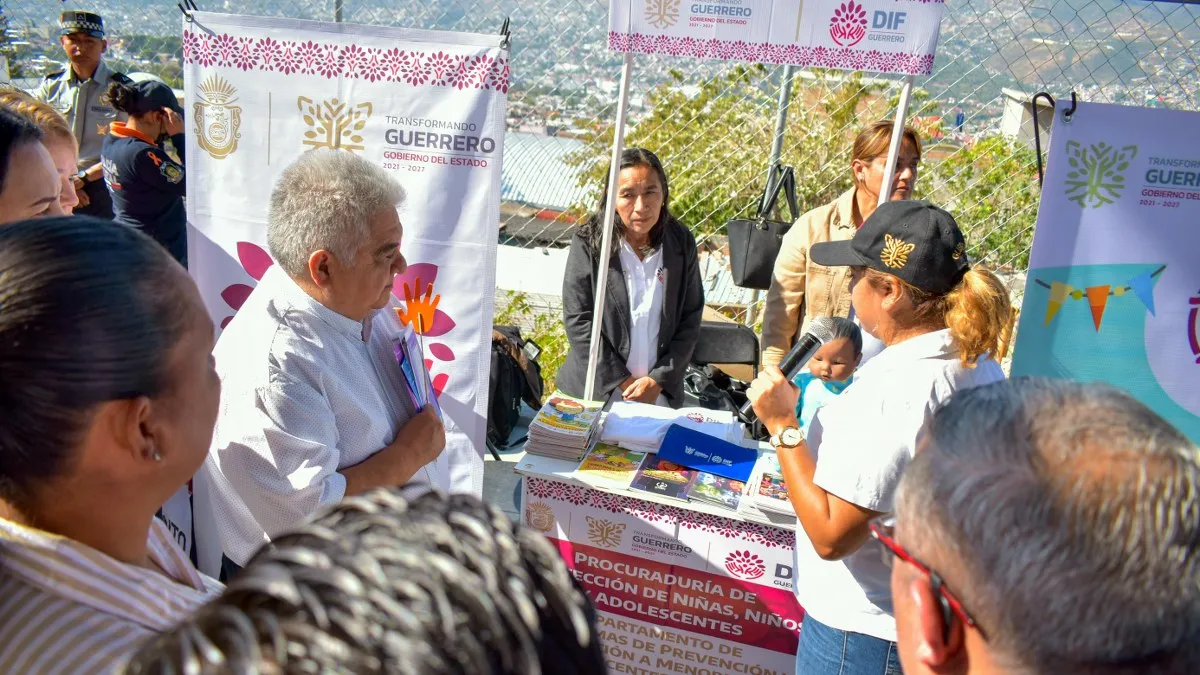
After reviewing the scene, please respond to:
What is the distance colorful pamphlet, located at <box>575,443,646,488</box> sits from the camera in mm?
2676

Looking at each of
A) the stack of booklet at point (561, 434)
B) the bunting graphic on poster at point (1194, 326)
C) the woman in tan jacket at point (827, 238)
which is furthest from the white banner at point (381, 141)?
the bunting graphic on poster at point (1194, 326)

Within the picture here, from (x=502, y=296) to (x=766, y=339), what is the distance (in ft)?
7.25

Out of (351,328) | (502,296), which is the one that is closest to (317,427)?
(351,328)

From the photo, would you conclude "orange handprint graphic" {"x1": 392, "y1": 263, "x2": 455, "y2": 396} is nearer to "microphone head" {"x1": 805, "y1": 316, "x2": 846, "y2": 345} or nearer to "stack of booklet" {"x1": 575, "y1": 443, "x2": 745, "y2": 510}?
"stack of booklet" {"x1": 575, "y1": 443, "x2": 745, "y2": 510}

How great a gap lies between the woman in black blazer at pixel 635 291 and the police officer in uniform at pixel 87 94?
3867mm

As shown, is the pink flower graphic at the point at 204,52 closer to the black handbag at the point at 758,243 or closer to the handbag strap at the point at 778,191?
the black handbag at the point at 758,243

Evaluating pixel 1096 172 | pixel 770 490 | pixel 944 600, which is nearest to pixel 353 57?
pixel 770 490

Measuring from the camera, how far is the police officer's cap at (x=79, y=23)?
5502 millimetres

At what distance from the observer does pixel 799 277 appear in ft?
11.9

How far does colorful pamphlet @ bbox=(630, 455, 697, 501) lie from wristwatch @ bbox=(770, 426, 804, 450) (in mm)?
634

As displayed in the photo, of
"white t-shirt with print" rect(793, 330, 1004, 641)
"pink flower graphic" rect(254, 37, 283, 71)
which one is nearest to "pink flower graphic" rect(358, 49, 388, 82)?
"pink flower graphic" rect(254, 37, 283, 71)

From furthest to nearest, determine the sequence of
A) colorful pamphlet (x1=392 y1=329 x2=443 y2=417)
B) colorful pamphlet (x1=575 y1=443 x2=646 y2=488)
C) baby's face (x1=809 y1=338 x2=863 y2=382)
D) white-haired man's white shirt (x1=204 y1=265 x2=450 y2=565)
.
Result: baby's face (x1=809 y1=338 x2=863 y2=382) → colorful pamphlet (x1=575 y1=443 x2=646 y2=488) → colorful pamphlet (x1=392 y1=329 x2=443 y2=417) → white-haired man's white shirt (x1=204 y1=265 x2=450 y2=565)

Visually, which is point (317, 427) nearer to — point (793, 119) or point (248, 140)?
point (248, 140)

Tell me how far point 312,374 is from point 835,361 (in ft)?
6.23
